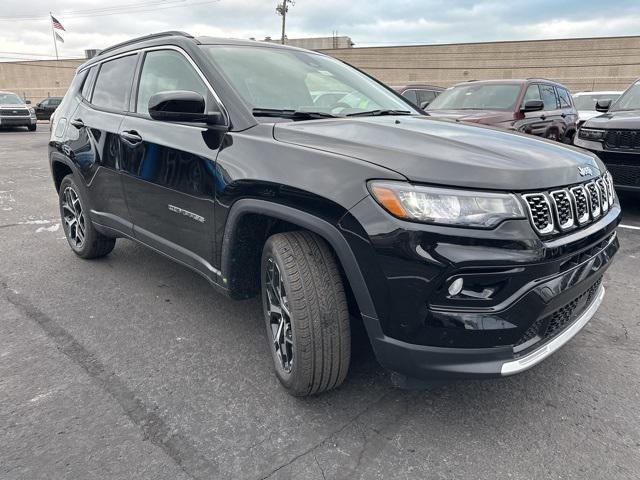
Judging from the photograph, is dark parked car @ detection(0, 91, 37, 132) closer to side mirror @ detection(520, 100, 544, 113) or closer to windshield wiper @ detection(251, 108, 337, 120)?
side mirror @ detection(520, 100, 544, 113)

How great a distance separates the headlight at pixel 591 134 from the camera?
582cm

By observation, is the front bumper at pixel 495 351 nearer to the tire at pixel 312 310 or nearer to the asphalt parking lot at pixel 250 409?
the tire at pixel 312 310

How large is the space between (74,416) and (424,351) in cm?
165

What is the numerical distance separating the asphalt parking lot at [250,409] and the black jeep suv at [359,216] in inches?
11.4

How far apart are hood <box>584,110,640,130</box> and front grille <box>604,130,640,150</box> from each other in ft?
0.20

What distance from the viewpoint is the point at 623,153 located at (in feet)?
18.2

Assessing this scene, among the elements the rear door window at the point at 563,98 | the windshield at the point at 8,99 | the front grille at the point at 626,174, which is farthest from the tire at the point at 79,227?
the windshield at the point at 8,99

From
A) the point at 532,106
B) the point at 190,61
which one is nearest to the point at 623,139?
the point at 532,106

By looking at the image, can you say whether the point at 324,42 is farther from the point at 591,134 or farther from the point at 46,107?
the point at 591,134

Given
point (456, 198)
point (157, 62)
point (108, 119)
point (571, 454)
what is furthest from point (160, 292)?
point (571, 454)

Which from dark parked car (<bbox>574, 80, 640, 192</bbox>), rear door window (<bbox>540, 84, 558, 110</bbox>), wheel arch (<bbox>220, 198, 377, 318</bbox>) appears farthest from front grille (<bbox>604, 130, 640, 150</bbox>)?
wheel arch (<bbox>220, 198, 377, 318</bbox>)

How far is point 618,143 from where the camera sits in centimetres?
565

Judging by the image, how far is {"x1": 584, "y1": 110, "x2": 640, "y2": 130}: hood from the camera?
5.49 m

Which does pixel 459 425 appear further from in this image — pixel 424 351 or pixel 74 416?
pixel 74 416
